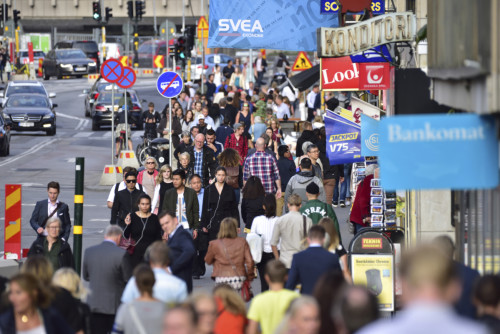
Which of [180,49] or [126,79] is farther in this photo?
[180,49]

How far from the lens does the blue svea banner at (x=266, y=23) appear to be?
2194 cm

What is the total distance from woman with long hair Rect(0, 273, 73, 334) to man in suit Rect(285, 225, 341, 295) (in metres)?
2.60

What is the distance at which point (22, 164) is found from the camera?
33.2 metres

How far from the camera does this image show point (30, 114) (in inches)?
1656

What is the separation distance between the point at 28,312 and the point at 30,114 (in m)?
34.4

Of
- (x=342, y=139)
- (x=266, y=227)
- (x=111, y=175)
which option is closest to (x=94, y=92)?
(x=111, y=175)

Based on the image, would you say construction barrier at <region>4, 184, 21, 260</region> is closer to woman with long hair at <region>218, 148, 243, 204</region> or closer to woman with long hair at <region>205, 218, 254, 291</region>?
woman with long hair at <region>218, 148, 243, 204</region>

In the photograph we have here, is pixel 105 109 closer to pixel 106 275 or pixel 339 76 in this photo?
pixel 339 76

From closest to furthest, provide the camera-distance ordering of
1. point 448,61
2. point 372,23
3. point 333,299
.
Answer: point 333,299
point 448,61
point 372,23

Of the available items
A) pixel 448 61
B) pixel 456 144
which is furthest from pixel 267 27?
pixel 456 144

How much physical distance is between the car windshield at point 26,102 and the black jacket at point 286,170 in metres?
23.8

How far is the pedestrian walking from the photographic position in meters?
9.29

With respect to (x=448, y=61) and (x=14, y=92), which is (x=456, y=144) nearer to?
(x=448, y=61)

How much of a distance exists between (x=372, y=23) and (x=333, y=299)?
7.17 metres
